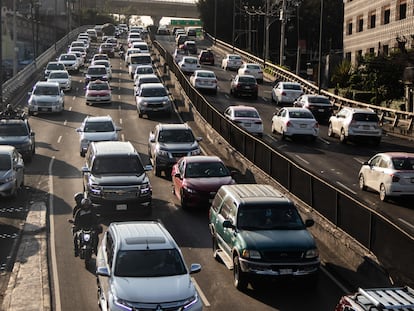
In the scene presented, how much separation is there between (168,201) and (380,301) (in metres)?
14.4

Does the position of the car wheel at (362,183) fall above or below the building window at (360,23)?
below

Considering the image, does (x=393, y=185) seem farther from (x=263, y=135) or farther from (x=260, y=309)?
(x=263, y=135)

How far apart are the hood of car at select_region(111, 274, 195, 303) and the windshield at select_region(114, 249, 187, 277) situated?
156mm

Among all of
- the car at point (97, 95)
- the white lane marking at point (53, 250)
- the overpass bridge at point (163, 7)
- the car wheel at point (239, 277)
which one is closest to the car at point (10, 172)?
the white lane marking at point (53, 250)

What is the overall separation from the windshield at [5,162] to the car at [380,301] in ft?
49.7

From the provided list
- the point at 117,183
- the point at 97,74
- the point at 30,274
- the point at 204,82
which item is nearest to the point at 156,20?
the point at 97,74

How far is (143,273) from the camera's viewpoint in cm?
1232

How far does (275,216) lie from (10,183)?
10.2 metres

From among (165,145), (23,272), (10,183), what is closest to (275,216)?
(23,272)

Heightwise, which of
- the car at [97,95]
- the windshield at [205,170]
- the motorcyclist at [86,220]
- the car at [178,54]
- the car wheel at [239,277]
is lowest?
the car wheel at [239,277]

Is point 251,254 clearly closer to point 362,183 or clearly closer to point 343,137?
point 362,183

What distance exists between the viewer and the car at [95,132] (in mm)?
30375

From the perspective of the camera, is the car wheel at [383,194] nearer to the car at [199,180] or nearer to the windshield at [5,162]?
the car at [199,180]

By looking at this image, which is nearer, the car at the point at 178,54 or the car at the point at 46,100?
the car at the point at 46,100
